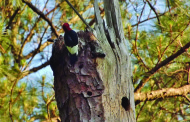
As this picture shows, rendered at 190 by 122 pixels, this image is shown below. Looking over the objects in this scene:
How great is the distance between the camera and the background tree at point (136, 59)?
2.96 meters

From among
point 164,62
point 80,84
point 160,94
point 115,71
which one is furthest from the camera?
point 160,94

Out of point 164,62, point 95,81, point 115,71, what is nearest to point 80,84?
point 95,81

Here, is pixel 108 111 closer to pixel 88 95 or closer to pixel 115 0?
pixel 88 95

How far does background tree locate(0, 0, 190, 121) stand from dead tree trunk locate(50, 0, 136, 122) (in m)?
0.99

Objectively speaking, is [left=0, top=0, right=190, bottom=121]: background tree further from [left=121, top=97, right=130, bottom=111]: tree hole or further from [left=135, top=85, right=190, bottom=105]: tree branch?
[left=121, top=97, right=130, bottom=111]: tree hole

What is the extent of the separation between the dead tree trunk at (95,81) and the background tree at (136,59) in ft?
3.24

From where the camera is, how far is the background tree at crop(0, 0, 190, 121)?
117 inches

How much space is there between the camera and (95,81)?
1.75 meters

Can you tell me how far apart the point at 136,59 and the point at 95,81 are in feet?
5.30

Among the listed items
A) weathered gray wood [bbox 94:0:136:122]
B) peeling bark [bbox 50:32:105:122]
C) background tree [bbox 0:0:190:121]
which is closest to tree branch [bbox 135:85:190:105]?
background tree [bbox 0:0:190:121]

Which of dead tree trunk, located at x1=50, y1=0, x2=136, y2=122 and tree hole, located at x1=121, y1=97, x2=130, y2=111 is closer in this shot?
dead tree trunk, located at x1=50, y1=0, x2=136, y2=122

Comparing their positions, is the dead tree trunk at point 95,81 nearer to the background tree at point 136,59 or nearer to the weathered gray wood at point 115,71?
the weathered gray wood at point 115,71

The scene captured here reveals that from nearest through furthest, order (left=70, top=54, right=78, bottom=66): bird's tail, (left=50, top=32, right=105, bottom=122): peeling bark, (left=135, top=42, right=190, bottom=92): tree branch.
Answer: (left=50, top=32, right=105, bottom=122): peeling bark < (left=70, top=54, right=78, bottom=66): bird's tail < (left=135, top=42, right=190, bottom=92): tree branch

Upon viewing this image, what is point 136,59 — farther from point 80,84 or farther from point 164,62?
point 80,84
